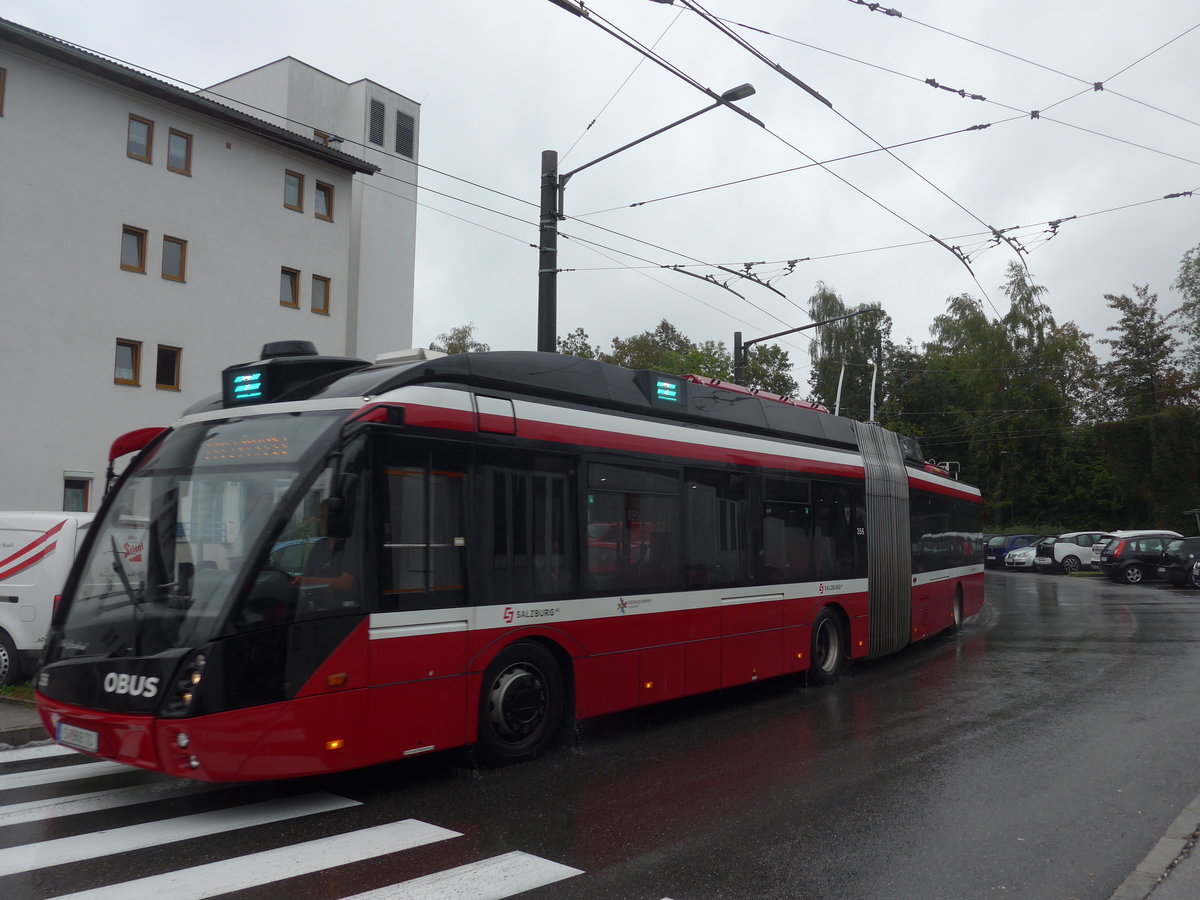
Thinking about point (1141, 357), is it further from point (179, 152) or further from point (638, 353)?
point (179, 152)

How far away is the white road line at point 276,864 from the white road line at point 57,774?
2321 millimetres

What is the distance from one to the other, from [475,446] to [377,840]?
2.70 meters

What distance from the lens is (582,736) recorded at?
28.2ft

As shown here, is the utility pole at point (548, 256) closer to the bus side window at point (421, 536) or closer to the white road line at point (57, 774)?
the bus side window at point (421, 536)

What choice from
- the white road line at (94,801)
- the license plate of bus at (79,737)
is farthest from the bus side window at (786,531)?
the license plate of bus at (79,737)

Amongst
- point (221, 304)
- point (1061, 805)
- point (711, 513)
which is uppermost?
point (221, 304)

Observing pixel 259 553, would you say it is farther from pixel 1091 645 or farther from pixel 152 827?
pixel 1091 645

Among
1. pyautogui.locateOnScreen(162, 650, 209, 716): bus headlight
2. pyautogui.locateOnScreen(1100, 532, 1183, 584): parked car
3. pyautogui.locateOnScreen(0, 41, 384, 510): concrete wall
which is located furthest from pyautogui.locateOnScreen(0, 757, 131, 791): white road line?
pyautogui.locateOnScreen(1100, 532, 1183, 584): parked car

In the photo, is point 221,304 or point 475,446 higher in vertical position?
point 221,304

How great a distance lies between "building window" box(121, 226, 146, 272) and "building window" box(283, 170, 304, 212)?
482 centimetres

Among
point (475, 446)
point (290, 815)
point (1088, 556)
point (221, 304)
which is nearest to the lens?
point (290, 815)

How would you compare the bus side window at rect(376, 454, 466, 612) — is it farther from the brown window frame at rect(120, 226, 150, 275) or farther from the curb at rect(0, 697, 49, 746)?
the brown window frame at rect(120, 226, 150, 275)

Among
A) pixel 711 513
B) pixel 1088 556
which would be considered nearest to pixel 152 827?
pixel 711 513

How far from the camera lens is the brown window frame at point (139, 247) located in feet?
77.4
